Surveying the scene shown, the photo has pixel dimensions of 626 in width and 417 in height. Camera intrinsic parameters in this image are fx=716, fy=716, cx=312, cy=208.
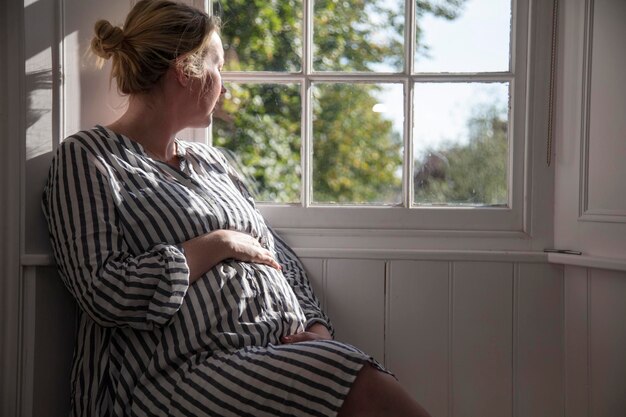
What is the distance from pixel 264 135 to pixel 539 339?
3.20 feet

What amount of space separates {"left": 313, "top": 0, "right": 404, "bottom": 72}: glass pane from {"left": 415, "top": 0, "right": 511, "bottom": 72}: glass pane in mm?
66

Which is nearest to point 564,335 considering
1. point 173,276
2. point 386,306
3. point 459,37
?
point 386,306

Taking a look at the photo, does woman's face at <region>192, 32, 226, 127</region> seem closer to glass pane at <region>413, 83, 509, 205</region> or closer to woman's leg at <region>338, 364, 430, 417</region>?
glass pane at <region>413, 83, 509, 205</region>

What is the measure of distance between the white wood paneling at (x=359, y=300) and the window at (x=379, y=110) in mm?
142

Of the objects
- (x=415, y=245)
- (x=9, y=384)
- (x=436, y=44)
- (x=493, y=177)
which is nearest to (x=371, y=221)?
(x=415, y=245)

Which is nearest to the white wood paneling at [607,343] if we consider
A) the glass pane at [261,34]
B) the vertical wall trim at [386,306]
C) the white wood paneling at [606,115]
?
the white wood paneling at [606,115]

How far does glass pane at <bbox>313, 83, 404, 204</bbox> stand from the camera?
2100 millimetres

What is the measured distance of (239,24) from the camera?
7.01 feet

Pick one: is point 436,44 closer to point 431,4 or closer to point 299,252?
point 431,4

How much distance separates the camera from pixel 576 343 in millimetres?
1941

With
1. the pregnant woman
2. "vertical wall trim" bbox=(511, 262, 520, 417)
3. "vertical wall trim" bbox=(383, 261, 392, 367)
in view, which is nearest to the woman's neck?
the pregnant woman

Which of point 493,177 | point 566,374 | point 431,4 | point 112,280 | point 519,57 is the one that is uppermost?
point 431,4

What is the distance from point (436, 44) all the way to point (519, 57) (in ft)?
0.78

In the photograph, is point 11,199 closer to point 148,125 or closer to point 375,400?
point 148,125
